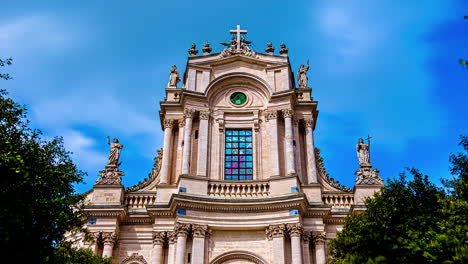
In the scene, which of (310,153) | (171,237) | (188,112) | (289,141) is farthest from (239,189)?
(188,112)

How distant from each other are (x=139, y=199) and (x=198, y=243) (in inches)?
182

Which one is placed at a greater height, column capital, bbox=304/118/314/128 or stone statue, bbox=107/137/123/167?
column capital, bbox=304/118/314/128

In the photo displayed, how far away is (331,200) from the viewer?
26.6 m

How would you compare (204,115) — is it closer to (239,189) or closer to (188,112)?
(188,112)

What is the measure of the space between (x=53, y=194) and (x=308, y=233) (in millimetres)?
13167

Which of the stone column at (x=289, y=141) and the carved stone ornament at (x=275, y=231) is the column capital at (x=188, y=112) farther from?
the carved stone ornament at (x=275, y=231)

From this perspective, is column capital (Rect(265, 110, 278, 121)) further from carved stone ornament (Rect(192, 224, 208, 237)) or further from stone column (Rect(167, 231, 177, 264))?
stone column (Rect(167, 231, 177, 264))

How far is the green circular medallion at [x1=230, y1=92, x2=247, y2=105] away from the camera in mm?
30047

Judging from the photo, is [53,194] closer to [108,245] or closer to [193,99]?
[108,245]

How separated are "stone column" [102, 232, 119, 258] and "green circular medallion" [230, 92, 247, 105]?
10712 millimetres

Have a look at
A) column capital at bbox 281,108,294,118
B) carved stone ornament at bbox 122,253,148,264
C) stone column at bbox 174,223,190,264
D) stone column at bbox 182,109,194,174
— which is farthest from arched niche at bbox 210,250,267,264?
column capital at bbox 281,108,294,118

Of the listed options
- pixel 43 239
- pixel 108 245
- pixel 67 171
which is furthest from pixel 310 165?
pixel 43 239

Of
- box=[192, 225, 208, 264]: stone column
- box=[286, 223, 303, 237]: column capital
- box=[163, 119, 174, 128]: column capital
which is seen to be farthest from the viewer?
box=[163, 119, 174, 128]: column capital

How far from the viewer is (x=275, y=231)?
24.4 m
